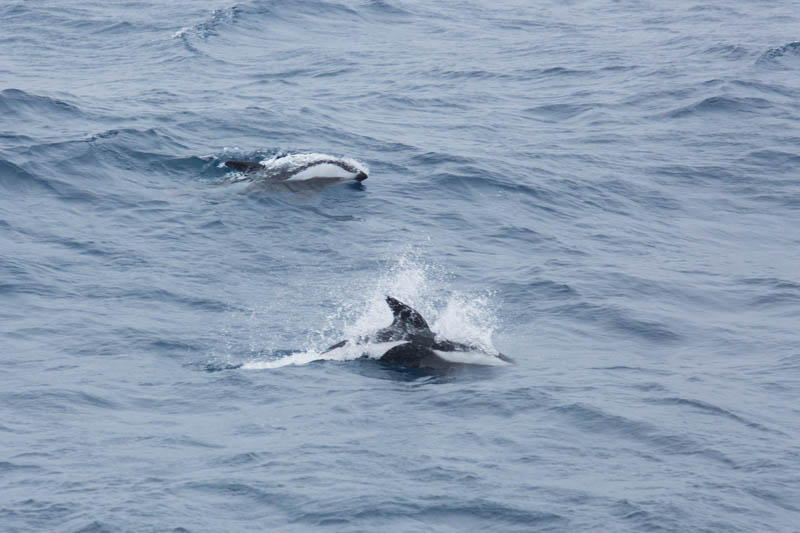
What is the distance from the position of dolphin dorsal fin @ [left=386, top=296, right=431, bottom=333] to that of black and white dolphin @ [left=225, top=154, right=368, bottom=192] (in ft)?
24.3

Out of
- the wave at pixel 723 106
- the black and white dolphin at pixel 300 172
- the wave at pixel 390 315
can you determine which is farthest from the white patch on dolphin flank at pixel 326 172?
the wave at pixel 723 106

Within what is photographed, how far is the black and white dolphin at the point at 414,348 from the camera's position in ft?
54.1

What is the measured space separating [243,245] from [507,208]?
582 centimetres

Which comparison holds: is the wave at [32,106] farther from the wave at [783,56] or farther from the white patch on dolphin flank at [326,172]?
the wave at [783,56]

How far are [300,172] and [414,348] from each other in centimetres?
815

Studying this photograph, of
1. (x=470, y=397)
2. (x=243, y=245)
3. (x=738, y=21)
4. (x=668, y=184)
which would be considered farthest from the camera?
(x=738, y=21)

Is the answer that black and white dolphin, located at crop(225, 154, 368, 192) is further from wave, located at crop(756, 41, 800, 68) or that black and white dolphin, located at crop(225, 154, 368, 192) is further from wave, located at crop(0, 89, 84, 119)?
wave, located at crop(756, 41, 800, 68)

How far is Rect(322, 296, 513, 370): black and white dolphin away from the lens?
16484 mm

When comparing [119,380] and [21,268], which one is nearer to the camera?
[119,380]

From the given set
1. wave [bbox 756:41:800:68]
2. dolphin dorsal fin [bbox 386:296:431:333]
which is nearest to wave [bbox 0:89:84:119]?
dolphin dorsal fin [bbox 386:296:431:333]

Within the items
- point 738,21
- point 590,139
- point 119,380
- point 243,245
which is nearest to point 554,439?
point 119,380

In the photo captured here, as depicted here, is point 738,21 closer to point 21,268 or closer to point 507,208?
point 507,208

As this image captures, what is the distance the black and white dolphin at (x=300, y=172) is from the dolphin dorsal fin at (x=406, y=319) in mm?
7403

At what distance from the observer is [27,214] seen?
21531 millimetres
